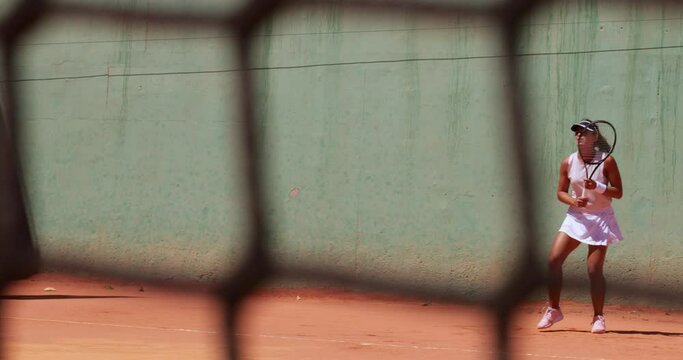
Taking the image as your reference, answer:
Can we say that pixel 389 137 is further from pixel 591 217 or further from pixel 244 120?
pixel 244 120

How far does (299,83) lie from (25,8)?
104 inches

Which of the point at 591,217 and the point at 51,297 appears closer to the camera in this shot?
the point at 591,217

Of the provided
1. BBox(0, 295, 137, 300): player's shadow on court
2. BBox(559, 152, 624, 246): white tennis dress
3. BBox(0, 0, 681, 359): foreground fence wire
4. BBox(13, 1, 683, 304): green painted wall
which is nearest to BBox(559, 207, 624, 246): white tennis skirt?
BBox(559, 152, 624, 246): white tennis dress

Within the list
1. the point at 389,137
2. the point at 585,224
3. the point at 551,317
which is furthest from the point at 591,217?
the point at 389,137

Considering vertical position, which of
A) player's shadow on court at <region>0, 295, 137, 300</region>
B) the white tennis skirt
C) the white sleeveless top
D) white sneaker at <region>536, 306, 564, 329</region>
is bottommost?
player's shadow on court at <region>0, 295, 137, 300</region>

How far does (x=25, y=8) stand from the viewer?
6.89ft

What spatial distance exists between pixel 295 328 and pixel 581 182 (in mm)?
974

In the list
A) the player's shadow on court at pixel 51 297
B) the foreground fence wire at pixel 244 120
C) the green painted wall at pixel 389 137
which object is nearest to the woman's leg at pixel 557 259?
the green painted wall at pixel 389 137

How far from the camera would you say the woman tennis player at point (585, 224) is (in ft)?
12.0

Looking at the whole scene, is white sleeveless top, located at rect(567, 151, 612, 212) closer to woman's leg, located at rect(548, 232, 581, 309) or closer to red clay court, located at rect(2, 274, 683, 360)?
woman's leg, located at rect(548, 232, 581, 309)

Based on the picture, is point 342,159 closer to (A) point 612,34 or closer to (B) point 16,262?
(A) point 612,34

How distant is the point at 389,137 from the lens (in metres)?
4.67

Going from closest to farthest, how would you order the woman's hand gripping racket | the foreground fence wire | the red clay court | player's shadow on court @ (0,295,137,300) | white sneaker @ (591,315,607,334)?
the foreground fence wire → the red clay court → the woman's hand gripping racket → white sneaker @ (591,315,607,334) → player's shadow on court @ (0,295,137,300)

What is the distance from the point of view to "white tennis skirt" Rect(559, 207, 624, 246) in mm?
3668
